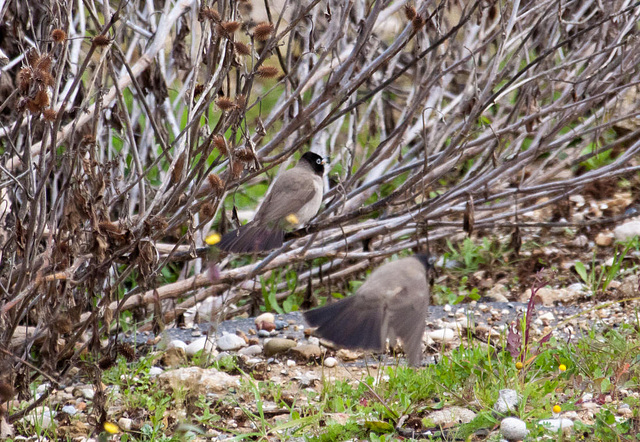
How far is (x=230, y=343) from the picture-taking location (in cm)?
489

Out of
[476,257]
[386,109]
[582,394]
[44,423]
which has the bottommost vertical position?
[44,423]

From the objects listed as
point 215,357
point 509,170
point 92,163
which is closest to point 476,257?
point 509,170

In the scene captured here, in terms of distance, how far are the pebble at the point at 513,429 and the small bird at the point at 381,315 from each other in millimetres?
666

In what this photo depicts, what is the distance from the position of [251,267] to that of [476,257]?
220 cm

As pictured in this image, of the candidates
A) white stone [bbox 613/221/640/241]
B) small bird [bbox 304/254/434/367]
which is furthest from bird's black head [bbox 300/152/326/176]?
white stone [bbox 613/221/640/241]

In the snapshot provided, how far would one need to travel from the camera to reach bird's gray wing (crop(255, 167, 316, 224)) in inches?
193

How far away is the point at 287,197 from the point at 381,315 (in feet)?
4.18

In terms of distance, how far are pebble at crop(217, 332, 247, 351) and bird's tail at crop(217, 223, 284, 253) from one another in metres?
0.71

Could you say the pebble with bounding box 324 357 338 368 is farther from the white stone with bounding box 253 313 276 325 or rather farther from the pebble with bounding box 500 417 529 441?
the pebble with bounding box 500 417 529 441

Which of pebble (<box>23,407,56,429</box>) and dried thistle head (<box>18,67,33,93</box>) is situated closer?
dried thistle head (<box>18,67,33,93</box>)

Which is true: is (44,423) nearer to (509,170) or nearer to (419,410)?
(419,410)

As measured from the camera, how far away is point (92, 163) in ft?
10.4

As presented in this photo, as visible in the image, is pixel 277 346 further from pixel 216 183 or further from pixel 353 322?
pixel 216 183

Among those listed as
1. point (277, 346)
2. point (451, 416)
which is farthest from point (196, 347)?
point (451, 416)
